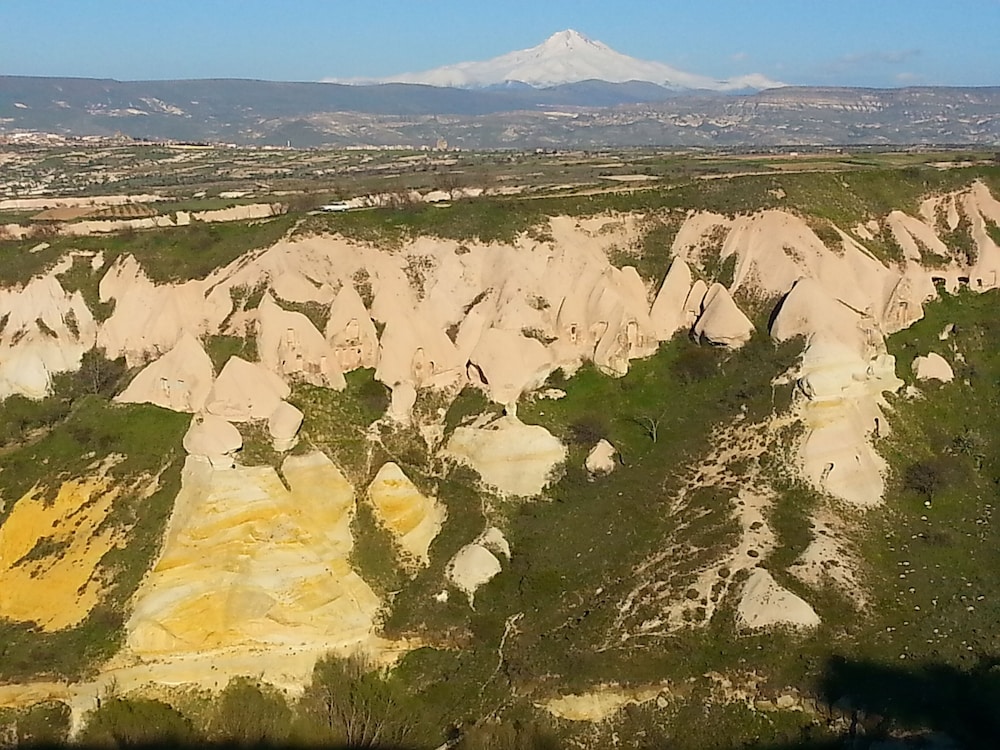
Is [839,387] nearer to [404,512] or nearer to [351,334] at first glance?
[404,512]

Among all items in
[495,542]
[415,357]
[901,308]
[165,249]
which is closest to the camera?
[495,542]

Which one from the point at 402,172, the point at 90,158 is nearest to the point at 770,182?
the point at 402,172

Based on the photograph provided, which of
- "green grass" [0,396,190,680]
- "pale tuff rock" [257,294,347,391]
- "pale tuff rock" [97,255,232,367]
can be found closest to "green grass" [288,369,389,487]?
"pale tuff rock" [257,294,347,391]

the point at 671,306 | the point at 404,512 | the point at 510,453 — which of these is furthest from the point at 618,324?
the point at 404,512

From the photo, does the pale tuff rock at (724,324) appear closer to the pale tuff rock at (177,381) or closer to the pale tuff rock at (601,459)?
the pale tuff rock at (601,459)

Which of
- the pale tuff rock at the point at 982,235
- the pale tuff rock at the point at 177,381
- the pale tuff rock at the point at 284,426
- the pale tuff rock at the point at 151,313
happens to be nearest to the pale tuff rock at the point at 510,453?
the pale tuff rock at the point at 284,426

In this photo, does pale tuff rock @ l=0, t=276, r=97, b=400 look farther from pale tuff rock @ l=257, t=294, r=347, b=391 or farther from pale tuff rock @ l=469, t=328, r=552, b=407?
pale tuff rock @ l=469, t=328, r=552, b=407
